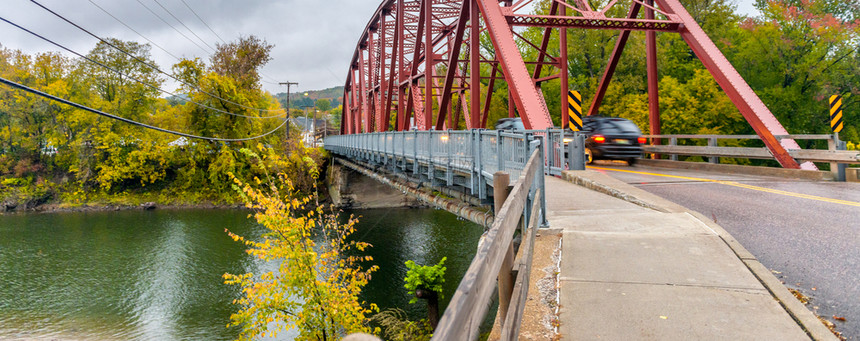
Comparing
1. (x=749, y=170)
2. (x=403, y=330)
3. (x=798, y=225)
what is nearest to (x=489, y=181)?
(x=798, y=225)

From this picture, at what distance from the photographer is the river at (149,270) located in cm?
1322

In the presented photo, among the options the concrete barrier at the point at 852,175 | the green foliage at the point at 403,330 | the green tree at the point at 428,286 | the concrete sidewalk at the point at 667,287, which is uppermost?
the concrete barrier at the point at 852,175

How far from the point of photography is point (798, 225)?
5684mm

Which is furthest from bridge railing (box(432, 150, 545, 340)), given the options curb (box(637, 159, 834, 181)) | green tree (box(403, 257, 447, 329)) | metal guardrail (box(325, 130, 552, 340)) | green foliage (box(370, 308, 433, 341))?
curb (box(637, 159, 834, 181))

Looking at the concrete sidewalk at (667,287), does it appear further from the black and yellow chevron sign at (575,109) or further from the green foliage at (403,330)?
the black and yellow chevron sign at (575,109)

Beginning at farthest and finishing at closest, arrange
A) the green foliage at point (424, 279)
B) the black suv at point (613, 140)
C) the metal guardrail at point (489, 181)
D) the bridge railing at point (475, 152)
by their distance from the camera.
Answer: the black suv at point (613, 140), the green foliage at point (424, 279), the bridge railing at point (475, 152), the metal guardrail at point (489, 181)

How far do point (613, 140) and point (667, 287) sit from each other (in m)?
12.3

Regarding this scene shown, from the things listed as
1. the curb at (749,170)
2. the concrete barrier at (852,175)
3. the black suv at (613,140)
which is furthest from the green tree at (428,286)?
the concrete barrier at (852,175)

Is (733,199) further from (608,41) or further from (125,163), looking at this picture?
(125,163)

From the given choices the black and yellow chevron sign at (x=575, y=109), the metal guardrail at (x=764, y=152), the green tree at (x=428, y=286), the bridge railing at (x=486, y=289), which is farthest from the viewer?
the black and yellow chevron sign at (x=575, y=109)

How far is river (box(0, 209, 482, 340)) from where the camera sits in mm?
13219

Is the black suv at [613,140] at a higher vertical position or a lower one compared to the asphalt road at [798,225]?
higher

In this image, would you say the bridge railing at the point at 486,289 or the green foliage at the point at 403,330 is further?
the green foliage at the point at 403,330

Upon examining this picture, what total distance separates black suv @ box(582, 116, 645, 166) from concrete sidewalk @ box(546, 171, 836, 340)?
948 cm
